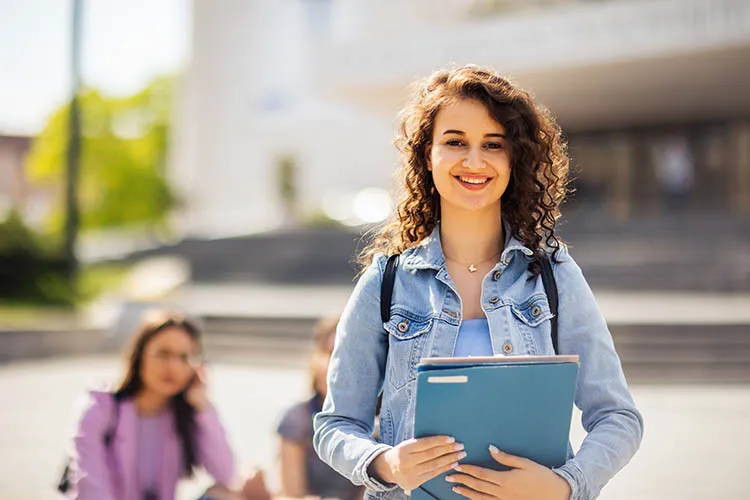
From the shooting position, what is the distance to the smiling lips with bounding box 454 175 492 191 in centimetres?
178

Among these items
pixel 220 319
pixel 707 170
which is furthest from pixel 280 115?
pixel 220 319

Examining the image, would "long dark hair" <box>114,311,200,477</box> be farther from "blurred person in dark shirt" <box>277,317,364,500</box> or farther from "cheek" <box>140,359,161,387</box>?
"blurred person in dark shirt" <box>277,317,364,500</box>

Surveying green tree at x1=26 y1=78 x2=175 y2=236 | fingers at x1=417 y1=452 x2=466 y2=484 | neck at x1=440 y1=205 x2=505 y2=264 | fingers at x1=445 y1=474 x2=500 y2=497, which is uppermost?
green tree at x1=26 y1=78 x2=175 y2=236

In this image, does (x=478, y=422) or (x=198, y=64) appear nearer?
(x=478, y=422)

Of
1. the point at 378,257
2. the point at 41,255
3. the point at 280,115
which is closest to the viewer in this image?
the point at 378,257

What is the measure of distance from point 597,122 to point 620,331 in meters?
18.6

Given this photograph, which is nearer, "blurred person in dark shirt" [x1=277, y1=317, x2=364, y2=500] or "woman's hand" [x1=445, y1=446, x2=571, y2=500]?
"woman's hand" [x1=445, y1=446, x2=571, y2=500]

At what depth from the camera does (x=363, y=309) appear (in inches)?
70.6

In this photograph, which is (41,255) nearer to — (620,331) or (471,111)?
(620,331)

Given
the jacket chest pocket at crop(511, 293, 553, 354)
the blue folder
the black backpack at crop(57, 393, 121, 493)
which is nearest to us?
the blue folder

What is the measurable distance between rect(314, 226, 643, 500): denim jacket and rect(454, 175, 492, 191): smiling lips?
14cm

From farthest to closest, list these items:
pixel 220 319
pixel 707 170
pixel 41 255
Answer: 1. pixel 707 170
2. pixel 41 255
3. pixel 220 319

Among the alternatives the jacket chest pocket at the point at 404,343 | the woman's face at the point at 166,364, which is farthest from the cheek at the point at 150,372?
the jacket chest pocket at the point at 404,343

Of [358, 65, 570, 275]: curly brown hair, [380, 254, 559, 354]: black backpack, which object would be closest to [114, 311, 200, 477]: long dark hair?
[358, 65, 570, 275]: curly brown hair
